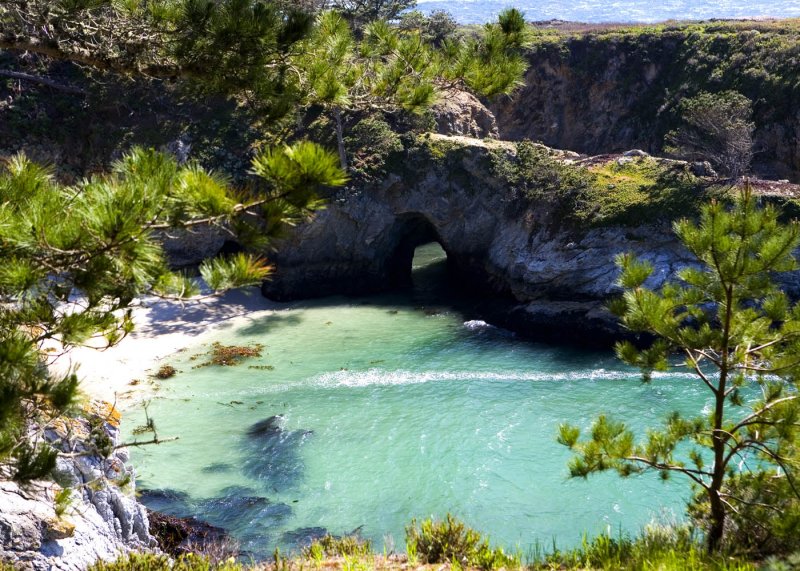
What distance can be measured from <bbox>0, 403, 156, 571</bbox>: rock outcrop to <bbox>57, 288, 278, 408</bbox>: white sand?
364 inches

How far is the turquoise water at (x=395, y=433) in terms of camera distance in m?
14.5

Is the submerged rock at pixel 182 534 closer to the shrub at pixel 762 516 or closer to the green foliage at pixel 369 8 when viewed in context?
the shrub at pixel 762 516

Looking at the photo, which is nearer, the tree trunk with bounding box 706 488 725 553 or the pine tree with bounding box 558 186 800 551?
the pine tree with bounding box 558 186 800 551

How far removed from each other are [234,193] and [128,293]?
1.19m

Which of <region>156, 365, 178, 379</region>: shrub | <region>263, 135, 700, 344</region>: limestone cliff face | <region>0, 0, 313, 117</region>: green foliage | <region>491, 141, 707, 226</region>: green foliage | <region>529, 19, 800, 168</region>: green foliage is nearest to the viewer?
<region>0, 0, 313, 117</region>: green foliage

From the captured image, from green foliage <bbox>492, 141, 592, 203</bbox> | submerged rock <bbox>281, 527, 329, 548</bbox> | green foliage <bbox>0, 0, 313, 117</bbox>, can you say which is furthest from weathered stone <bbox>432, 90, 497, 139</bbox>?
green foliage <bbox>0, 0, 313, 117</bbox>

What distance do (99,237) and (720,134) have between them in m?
33.1

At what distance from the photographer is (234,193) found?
539cm

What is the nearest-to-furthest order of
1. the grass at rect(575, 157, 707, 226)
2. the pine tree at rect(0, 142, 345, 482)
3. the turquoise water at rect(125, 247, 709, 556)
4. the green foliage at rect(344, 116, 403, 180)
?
1. the pine tree at rect(0, 142, 345, 482)
2. the turquoise water at rect(125, 247, 709, 556)
3. the grass at rect(575, 157, 707, 226)
4. the green foliage at rect(344, 116, 403, 180)

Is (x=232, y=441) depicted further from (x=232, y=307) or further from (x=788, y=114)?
(x=788, y=114)

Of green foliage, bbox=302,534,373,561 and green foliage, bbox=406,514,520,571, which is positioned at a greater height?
green foliage, bbox=406,514,520,571

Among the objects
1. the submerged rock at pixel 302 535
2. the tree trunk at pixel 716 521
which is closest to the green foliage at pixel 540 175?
the submerged rock at pixel 302 535

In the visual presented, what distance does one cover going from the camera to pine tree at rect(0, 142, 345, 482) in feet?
15.6

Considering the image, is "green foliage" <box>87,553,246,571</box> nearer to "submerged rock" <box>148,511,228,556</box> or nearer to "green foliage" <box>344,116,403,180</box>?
"submerged rock" <box>148,511,228,556</box>
